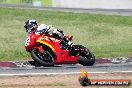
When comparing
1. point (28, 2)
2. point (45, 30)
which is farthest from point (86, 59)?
point (28, 2)

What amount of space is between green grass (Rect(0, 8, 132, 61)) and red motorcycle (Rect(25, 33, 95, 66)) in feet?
8.73

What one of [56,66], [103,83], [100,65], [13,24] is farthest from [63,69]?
[13,24]

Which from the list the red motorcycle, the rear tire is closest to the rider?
the red motorcycle

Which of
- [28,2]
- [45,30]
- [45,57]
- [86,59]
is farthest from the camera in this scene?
[28,2]

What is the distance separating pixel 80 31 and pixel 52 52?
13.7 m

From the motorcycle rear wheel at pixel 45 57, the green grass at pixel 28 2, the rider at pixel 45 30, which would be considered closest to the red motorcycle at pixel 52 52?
the motorcycle rear wheel at pixel 45 57

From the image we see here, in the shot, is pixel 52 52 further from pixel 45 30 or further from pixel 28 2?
pixel 28 2

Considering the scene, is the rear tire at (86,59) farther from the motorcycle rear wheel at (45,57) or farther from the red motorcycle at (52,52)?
the motorcycle rear wheel at (45,57)

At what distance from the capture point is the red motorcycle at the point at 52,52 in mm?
14797

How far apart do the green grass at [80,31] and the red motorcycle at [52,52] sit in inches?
105

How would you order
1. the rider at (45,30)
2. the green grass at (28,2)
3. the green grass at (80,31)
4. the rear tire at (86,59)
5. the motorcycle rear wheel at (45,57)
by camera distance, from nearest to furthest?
the motorcycle rear wheel at (45,57)
the rear tire at (86,59)
the rider at (45,30)
the green grass at (80,31)
the green grass at (28,2)

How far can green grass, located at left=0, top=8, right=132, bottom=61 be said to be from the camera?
19.6 m

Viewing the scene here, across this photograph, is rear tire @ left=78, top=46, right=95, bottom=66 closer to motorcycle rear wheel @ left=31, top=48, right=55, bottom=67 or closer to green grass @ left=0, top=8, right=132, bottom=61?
motorcycle rear wheel @ left=31, top=48, right=55, bottom=67

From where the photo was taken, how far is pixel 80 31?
93.5ft
